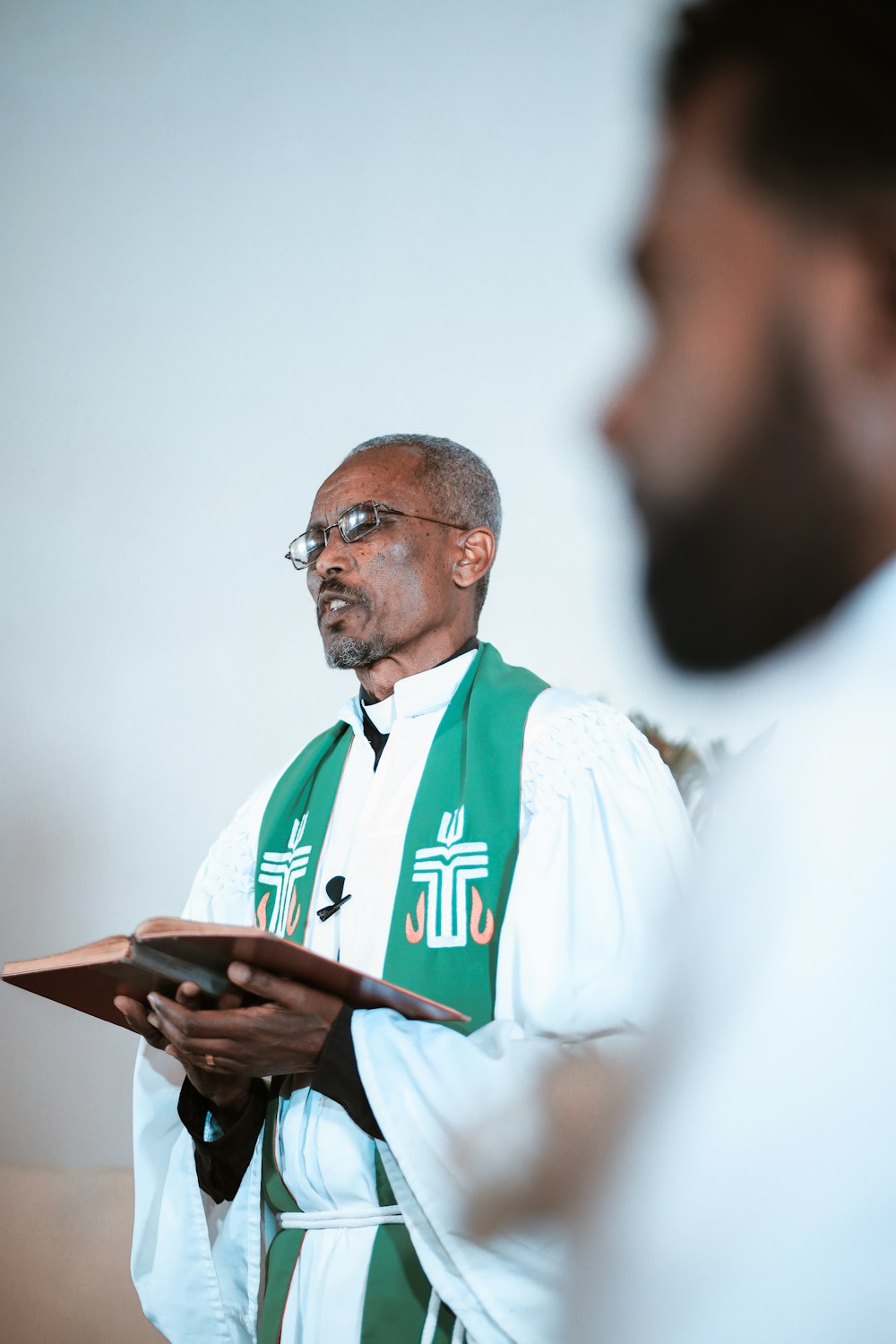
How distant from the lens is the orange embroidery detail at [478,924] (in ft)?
7.39

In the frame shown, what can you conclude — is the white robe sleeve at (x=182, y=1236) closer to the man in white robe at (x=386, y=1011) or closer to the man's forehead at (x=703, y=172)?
the man in white robe at (x=386, y=1011)

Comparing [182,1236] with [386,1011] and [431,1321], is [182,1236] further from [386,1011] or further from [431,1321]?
[386,1011]

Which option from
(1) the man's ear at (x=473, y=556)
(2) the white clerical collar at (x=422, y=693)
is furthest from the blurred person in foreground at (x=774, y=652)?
(1) the man's ear at (x=473, y=556)

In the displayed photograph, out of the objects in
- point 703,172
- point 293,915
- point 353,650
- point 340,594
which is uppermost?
point 703,172

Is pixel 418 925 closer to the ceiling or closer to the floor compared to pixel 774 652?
closer to the floor

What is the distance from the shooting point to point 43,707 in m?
4.05

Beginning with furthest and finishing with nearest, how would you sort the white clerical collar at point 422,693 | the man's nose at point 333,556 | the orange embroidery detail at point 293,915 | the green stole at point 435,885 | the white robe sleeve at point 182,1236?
the man's nose at point 333,556 → the white clerical collar at point 422,693 → the orange embroidery detail at point 293,915 → the white robe sleeve at point 182,1236 → the green stole at point 435,885

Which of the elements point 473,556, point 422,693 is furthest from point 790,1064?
point 473,556

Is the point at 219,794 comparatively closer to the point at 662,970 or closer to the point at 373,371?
the point at 373,371

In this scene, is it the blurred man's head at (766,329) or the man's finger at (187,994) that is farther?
the man's finger at (187,994)

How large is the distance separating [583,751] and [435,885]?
0.38 m

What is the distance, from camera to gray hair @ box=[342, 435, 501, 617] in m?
3.03

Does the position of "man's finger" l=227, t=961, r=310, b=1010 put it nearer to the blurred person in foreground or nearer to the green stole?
the green stole

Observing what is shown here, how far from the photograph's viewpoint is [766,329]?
22.9 inches
